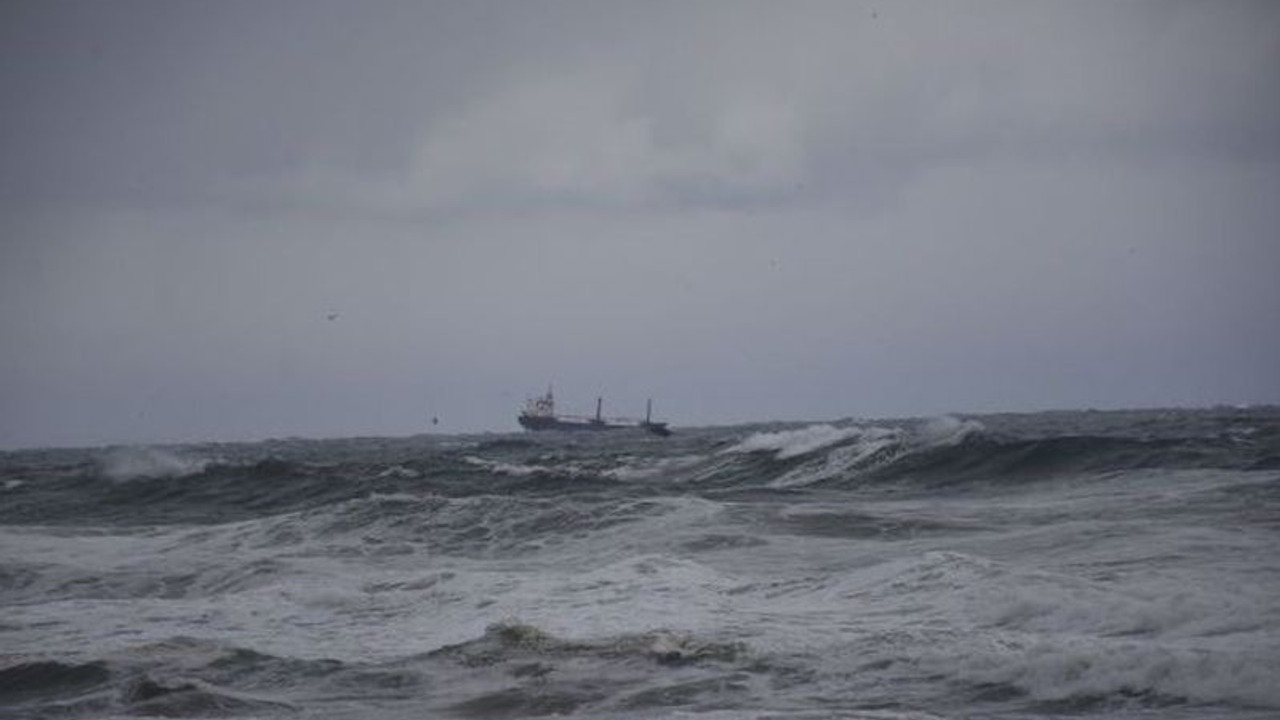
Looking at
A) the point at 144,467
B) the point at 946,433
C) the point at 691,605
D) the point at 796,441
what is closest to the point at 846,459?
the point at 946,433

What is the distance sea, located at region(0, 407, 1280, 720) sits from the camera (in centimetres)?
639

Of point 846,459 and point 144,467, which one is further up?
point 846,459

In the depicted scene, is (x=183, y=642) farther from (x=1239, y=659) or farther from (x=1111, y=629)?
(x=1239, y=659)

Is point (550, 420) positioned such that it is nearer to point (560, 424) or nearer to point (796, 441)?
point (560, 424)

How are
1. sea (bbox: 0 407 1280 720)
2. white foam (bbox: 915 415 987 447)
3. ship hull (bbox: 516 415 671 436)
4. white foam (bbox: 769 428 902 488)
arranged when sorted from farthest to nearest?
ship hull (bbox: 516 415 671 436) → white foam (bbox: 915 415 987 447) → white foam (bbox: 769 428 902 488) → sea (bbox: 0 407 1280 720)

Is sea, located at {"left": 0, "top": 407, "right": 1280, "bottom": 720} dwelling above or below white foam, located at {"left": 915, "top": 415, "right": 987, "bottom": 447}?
below

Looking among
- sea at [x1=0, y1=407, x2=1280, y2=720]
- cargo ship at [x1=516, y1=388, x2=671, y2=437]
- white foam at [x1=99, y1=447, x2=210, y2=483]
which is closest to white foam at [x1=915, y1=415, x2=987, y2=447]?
sea at [x1=0, y1=407, x2=1280, y2=720]

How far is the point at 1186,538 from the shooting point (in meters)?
10.8

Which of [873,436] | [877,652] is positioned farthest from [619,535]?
[873,436]

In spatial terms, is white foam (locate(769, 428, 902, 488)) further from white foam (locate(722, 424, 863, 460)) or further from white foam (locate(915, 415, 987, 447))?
white foam (locate(722, 424, 863, 460))

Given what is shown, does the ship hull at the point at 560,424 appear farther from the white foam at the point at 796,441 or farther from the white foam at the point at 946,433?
the white foam at the point at 946,433

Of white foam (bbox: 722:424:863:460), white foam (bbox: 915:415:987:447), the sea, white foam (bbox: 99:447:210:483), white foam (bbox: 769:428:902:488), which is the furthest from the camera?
white foam (bbox: 99:447:210:483)

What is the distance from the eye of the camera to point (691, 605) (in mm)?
9492

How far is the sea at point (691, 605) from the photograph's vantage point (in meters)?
6.39
